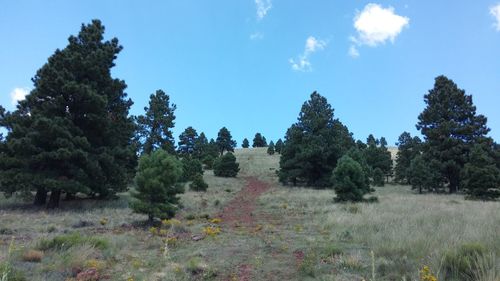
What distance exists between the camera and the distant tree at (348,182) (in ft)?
87.0

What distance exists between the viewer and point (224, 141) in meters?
102

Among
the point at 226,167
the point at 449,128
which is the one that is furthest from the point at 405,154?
the point at 226,167

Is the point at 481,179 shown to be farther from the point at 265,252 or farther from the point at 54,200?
the point at 54,200

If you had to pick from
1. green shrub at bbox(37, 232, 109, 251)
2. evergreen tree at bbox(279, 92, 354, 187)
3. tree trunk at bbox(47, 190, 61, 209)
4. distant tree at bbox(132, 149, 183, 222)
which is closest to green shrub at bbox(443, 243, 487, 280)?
green shrub at bbox(37, 232, 109, 251)

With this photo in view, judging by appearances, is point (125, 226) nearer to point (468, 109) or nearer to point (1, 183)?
point (1, 183)

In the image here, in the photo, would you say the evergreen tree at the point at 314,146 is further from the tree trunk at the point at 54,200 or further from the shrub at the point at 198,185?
the tree trunk at the point at 54,200

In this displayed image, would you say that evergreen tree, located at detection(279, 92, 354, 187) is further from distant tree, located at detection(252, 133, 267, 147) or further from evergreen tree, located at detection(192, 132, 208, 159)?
distant tree, located at detection(252, 133, 267, 147)

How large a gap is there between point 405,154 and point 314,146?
85.3ft

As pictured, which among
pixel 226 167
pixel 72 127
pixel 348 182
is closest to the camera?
pixel 72 127

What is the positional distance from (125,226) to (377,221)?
997cm

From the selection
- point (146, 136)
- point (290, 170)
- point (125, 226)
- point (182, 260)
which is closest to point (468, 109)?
point (290, 170)

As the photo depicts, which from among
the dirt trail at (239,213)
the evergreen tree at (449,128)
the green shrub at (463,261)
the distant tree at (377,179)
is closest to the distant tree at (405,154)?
the distant tree at (377,179)

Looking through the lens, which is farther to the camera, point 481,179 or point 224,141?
point 224,141

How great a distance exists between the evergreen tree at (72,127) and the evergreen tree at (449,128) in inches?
1424
